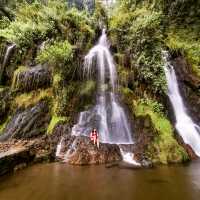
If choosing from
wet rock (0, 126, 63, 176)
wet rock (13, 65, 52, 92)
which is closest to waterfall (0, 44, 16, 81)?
wet rock (13, 65, 52, 92)

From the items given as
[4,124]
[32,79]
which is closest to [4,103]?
[4,124]

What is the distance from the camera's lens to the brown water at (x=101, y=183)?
7414 millimetres

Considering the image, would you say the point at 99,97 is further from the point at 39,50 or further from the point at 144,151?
the point at 39,50

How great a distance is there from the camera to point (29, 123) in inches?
550

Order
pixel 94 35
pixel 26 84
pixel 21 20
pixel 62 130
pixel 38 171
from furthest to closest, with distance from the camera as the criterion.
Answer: pixel 21 20, pixel 94 35, pixel 26 84, pixel 62 130, pixel 38 171

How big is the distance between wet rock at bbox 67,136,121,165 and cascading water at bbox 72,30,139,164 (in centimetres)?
47

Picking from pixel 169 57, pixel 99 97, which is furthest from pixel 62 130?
pixel 169 57

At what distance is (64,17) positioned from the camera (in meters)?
20.2

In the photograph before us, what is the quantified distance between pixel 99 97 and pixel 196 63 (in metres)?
6.78

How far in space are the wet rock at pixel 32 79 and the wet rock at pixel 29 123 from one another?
1.50 meters

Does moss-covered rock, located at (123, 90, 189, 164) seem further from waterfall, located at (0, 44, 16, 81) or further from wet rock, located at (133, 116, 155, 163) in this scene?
waterfall, located at (0, 44, 16, 81)

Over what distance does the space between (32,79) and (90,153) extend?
6.66 metres

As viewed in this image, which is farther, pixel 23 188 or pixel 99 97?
pixel 99 97

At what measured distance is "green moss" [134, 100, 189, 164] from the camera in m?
11.5
